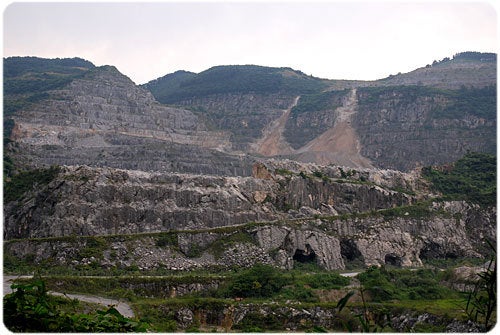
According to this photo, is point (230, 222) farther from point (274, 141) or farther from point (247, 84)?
point (247, 84)

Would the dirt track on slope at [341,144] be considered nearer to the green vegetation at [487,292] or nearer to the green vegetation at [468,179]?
the green vegetation at [468,179]

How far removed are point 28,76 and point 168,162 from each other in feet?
204

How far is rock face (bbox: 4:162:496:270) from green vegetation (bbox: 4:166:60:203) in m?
1.19

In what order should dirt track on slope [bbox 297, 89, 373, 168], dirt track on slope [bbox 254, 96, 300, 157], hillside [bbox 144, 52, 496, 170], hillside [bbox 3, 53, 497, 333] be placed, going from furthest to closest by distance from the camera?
dirt track on slope [bbox 254, 96, 300, 157]
hillside [bbox 144, 52, 496, 170]
dirt track on slope [bbox 297, 89, 373, 168]
hillside [bbox 3, 53, 497, 333]

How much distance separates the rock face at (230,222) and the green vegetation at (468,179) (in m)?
1.58

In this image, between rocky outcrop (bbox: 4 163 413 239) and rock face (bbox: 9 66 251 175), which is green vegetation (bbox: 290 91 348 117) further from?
rocky outcrop (bbox: 4 163 413 239)

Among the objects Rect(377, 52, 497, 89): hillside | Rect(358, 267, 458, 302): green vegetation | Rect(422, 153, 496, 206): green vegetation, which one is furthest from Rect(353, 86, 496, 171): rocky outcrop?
Rect(358, 267, 458, 302): green vegetation

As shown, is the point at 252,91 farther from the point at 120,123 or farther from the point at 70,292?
the point at 70,292

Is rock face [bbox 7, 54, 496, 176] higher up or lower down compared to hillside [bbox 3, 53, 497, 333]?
higher up

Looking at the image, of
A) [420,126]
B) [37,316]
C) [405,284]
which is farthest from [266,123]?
[37,316]

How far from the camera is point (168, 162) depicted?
337ft

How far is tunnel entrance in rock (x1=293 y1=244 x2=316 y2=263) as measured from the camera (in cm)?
5141

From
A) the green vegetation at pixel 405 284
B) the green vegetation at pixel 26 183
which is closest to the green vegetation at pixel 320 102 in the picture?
the green vegetation at pixel 26 183

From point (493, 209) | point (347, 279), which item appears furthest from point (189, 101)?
point (347, 279)
